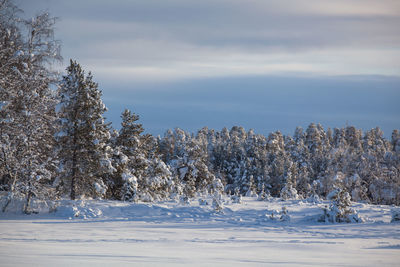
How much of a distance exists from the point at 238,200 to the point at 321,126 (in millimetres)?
91919

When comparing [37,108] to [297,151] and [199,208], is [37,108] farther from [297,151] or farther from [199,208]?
[297,151]

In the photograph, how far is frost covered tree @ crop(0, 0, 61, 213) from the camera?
51.3 ft

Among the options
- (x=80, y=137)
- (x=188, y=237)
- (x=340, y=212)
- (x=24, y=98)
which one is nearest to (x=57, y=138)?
(x=80, y=137)

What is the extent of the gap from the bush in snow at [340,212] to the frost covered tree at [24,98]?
12.5 m

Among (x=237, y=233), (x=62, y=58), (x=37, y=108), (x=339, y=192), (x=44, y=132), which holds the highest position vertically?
(x=62, y=58)

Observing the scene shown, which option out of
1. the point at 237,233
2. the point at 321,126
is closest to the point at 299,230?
the point at 237,233

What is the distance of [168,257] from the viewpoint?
7.31 meters

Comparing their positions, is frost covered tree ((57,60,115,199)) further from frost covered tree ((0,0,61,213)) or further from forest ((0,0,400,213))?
frost covered tree ((0,0,61,213))

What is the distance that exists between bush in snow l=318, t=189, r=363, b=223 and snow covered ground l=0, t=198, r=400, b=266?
1.64 ft

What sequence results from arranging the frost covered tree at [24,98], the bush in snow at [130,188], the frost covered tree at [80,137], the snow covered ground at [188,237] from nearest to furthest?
the snow covered ground at [188,237], the frost covered tree at [24,98], the frost covered tree at [80,137], the bush in snow at [130,188]

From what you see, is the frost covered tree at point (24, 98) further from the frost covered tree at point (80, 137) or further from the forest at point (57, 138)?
the frost covered tree at point (80, 137)

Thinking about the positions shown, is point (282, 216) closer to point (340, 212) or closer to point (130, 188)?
point (340, 212)

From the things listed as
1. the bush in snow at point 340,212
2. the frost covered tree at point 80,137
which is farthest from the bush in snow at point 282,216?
the frost covered tree at point 80,137

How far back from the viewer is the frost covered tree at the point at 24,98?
15.6 metres
